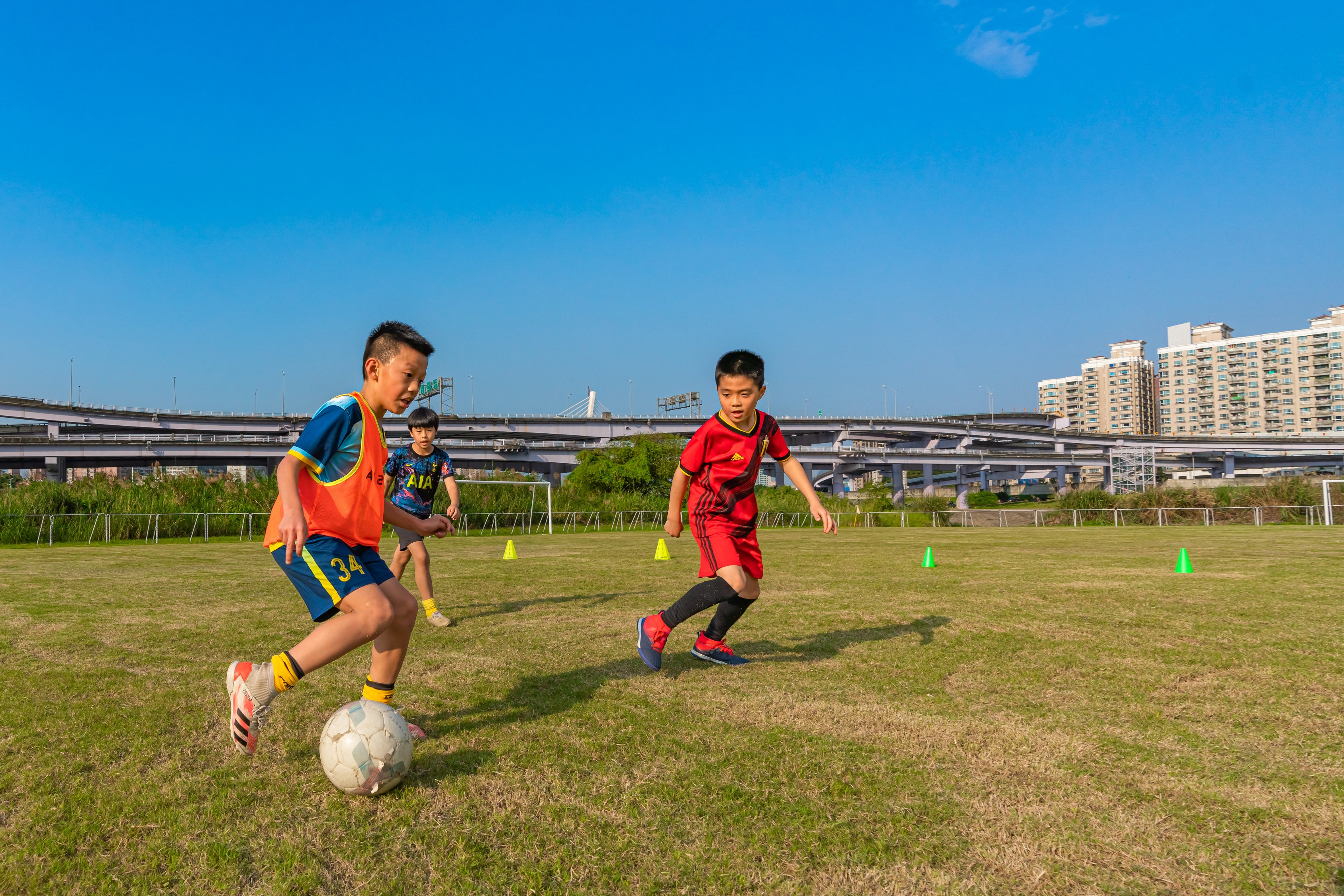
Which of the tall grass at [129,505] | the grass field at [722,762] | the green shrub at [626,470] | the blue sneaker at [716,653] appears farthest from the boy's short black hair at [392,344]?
the green shrub at [626,470]

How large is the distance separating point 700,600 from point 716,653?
499 millimetres

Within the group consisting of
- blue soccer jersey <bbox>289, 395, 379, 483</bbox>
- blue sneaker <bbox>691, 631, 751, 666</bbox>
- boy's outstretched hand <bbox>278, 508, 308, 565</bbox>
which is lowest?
blue sneaker <bbox>691, 631, 751, 666</bbox>

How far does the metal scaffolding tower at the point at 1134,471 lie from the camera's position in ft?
261

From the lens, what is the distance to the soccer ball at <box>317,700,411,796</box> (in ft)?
9.89

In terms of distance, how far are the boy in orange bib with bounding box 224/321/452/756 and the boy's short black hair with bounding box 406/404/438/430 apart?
3.62m

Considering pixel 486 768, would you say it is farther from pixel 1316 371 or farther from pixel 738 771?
pixel 1316 371

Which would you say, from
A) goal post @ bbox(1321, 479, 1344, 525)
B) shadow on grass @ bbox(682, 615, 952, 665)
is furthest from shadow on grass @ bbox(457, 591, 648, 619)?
goal post @ bbox(1321, 479, 1344, 525)

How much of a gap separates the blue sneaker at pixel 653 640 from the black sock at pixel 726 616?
0.40 metres

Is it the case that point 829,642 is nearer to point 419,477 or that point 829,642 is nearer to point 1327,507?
point 419,477

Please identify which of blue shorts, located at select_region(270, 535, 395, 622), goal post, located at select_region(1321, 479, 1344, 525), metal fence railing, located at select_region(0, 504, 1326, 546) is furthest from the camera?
goal post, located at select_region(1321, 479, 1344, 525)

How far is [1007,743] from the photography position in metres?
3.49

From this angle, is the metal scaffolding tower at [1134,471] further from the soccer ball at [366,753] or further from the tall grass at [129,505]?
the soccer ball at [366,753]

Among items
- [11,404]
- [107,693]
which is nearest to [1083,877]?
[107,693]

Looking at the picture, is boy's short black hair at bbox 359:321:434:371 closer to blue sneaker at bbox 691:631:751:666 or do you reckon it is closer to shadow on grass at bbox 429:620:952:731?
shadow on grass at bbox 429:620:952:731
